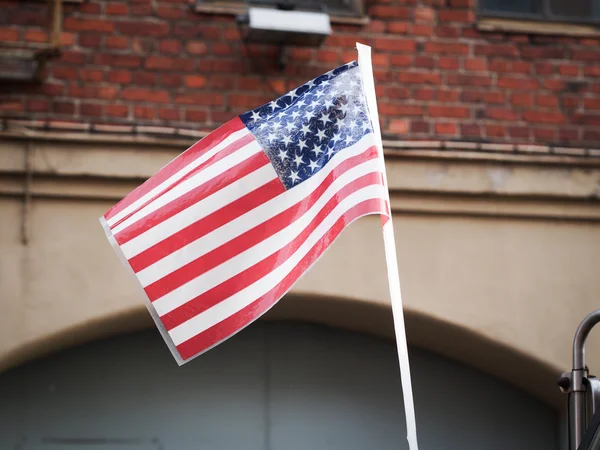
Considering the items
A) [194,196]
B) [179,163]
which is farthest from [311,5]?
[194,196]

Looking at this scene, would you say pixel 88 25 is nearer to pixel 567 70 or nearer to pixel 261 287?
pixel 261 287

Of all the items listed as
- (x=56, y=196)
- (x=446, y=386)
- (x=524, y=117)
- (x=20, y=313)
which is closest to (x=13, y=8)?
(x=56, y=196)

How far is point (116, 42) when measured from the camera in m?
5.32

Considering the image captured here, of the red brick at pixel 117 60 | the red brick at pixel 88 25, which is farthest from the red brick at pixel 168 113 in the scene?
the red brick at pixel 88 25

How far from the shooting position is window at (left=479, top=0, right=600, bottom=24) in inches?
224

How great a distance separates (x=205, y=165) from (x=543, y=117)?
94.1 inches

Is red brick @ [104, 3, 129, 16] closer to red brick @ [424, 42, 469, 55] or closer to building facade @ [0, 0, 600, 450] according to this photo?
building facade @ [0, 0, 600, 450]

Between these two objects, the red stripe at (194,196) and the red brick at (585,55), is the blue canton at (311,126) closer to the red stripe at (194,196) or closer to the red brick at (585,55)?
the red stripe at (194,196)

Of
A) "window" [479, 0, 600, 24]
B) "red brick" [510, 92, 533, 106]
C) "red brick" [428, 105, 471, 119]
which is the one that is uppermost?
"window" [479, 0, 600, 24]

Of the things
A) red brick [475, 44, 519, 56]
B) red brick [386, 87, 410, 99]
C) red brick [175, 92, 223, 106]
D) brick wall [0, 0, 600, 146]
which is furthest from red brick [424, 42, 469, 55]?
red brick [175, 92, 223, 106]

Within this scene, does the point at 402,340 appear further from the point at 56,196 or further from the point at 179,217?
the point at 56,196

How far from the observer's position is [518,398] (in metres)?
5.84

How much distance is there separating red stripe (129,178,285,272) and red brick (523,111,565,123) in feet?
7.12

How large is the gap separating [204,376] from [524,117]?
7.21ft
